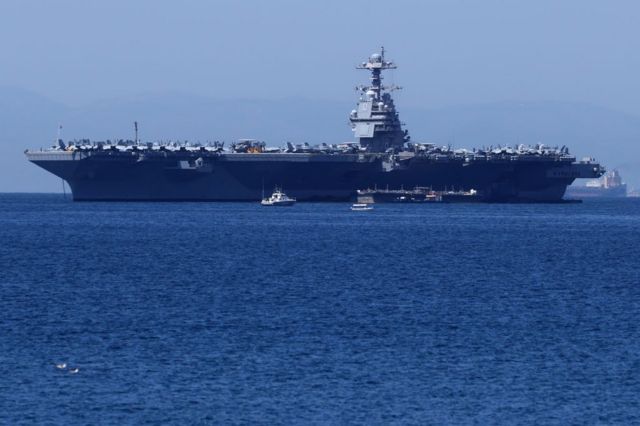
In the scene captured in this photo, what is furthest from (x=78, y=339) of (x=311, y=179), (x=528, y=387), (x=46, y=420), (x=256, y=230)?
(x=311, y=179)

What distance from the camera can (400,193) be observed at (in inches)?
3898

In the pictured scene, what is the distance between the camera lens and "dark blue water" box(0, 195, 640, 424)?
21.7 m

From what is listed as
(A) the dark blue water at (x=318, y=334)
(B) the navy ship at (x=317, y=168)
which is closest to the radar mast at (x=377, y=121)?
(B) the navy ship at (x=317, y=168)

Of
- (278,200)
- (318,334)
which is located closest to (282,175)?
(278,200)

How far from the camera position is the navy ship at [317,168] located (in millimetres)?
91500

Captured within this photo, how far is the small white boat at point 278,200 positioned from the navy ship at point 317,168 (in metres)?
0.86

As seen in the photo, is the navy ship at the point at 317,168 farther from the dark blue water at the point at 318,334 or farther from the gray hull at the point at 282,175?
the dark blue water at the point at 318,334

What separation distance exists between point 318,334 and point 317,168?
65676mm

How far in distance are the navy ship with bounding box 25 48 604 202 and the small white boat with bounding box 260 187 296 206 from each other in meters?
0.86

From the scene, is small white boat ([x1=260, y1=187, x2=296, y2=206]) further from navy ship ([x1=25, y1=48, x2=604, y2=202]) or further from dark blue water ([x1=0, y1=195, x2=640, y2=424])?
dark blue water ([x1=0, y1=195, x2=640, y2=424])

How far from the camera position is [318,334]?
28.3 meters

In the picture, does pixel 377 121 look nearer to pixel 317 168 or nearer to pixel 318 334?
pixel 317 168

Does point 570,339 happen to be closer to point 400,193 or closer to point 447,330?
point 447,330

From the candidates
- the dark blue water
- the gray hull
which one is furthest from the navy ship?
the dark blue water
